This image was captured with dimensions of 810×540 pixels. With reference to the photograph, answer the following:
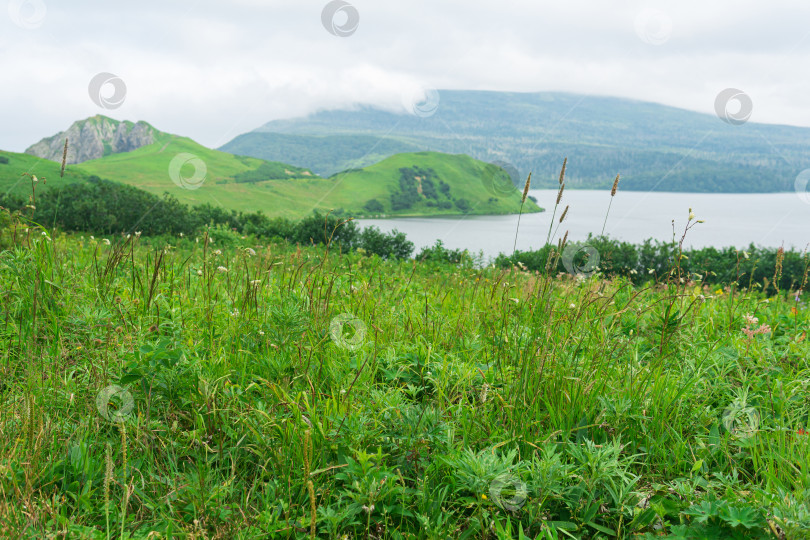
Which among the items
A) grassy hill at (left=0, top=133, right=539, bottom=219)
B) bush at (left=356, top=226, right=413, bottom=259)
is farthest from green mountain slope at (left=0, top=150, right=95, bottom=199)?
grassy hill at (left=0, top=133, right=539, bottom=219)

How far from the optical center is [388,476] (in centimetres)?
194

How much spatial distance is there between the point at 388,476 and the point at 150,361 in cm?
165

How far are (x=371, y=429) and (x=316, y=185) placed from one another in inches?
4634

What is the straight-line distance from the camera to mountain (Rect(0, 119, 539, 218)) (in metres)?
93.9

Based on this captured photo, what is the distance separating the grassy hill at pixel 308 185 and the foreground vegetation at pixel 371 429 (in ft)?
258

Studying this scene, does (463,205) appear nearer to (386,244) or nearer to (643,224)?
(643,224)

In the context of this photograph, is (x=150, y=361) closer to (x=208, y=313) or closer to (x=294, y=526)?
(x=208, y=313)

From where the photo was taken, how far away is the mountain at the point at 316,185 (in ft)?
308

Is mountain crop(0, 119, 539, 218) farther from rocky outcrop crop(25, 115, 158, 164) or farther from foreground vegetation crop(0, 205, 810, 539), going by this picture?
foreground vegetation crop(0, 205, 810, 539)

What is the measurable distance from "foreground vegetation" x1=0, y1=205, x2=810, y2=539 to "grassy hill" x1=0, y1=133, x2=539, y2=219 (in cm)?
7874

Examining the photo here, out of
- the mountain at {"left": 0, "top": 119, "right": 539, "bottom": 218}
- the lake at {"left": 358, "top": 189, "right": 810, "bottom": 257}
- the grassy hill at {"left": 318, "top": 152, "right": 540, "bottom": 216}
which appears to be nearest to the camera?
the lake at {"left": 358, "top": 189, "right": 810, "bottom": 257}

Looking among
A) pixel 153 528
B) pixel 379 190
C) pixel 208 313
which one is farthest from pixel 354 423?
pixel 379 190

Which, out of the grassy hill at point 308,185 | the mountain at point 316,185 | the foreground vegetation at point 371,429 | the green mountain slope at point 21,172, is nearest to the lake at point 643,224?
the grassy hill at point 308,185

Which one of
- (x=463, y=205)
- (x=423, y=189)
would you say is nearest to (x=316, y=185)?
(x=423, y=189)
